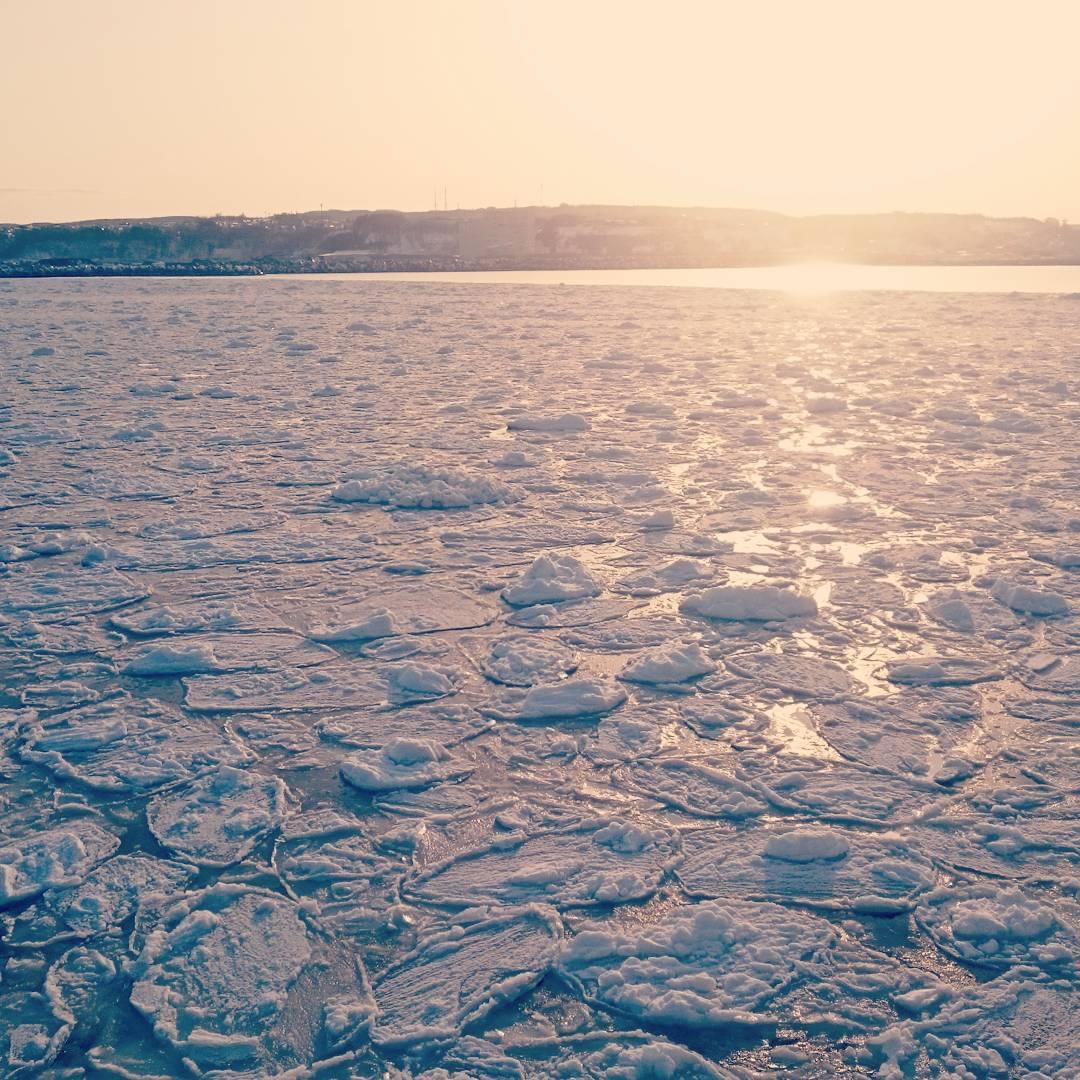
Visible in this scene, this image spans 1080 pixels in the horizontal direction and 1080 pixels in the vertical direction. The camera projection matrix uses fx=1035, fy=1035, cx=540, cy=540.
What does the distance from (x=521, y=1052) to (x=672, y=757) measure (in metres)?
1.09

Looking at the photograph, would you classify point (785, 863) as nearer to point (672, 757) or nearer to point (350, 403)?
point (672, 757)

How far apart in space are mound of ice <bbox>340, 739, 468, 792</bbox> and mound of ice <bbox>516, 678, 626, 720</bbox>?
1.14ft

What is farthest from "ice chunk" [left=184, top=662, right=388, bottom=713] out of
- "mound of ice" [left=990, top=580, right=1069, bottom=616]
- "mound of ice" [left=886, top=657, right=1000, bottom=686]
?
"mound of ice" [left=990, top=580, right=1069, bottom=616]

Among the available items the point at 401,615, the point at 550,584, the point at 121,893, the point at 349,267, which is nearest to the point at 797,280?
the point at 349,267

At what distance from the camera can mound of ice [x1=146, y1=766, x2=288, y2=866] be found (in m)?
2.38

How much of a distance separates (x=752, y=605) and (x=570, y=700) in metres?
0.95

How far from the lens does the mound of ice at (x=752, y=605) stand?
3.70 m

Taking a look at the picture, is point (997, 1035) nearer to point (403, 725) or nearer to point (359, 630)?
point (403, 725)

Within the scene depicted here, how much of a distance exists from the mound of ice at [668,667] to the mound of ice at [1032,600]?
127 centimetres

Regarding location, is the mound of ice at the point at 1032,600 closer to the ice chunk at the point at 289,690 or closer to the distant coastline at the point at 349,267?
the ice chunk at the point at 289,690

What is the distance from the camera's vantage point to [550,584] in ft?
13.0

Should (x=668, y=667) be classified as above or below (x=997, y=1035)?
above

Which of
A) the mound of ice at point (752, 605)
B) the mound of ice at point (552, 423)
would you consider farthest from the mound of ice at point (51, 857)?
the mound of ice at point (552, 423)

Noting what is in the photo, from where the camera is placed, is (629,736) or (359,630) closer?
(629,736)
